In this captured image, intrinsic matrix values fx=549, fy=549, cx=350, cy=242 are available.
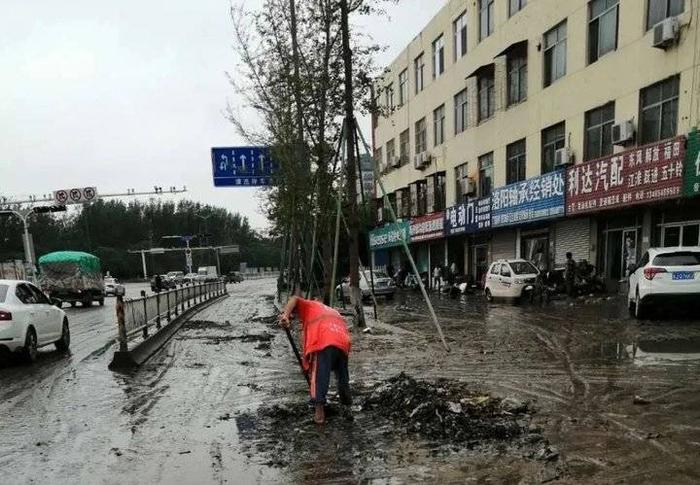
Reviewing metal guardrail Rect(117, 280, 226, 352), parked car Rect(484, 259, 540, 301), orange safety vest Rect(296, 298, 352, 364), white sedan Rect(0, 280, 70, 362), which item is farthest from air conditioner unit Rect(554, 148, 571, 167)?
white sedan Rect(0, 280, 70, 362)

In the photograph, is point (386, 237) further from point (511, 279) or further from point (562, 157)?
point (562, 157)

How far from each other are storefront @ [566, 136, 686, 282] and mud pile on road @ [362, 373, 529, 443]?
11078 mm

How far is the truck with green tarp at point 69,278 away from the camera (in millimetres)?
29969

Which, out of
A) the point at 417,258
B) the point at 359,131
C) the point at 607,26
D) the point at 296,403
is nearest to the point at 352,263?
the point at 359,131

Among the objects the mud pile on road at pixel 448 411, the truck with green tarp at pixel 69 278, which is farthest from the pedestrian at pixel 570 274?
the truck with green tarp at pixel 69 278

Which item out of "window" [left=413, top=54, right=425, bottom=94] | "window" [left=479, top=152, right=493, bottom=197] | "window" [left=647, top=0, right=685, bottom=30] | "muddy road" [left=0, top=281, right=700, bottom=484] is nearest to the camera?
"muddy road" [left=0, top=281, right=700, bottom=484]

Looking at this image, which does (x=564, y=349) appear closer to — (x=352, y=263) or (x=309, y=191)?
(x=352, y=263)

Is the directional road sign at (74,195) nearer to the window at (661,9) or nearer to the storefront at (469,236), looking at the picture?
the storefront at (469,236)

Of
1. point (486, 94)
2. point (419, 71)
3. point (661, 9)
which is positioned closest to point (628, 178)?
point (661, 9)

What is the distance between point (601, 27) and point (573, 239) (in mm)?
7488

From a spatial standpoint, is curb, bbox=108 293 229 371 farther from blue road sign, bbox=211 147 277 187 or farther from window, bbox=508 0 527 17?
window, bbox=508 0 527 17

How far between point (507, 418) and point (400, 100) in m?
36.5

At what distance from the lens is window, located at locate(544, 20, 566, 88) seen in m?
21.1

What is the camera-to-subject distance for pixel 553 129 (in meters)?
21.7
